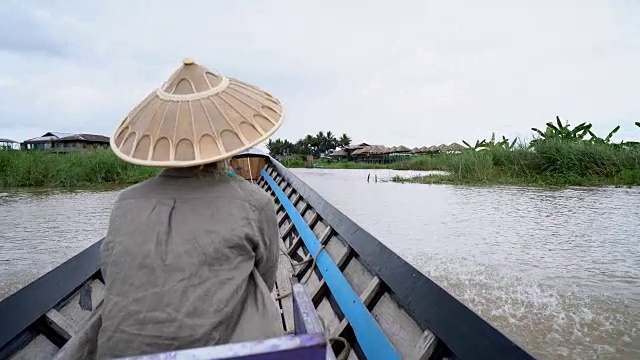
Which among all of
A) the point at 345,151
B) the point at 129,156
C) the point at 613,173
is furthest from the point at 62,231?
the point at 345,151

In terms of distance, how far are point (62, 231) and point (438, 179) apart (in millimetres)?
12571

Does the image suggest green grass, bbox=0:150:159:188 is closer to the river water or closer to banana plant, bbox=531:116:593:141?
the river water

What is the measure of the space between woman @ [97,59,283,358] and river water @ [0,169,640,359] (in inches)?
28.9

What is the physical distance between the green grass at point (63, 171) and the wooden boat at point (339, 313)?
11936mm

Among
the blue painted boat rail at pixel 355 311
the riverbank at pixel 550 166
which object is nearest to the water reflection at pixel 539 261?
the blue painted boat rail at pixel 355 311

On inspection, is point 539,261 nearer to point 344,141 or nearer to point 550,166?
point 550,166

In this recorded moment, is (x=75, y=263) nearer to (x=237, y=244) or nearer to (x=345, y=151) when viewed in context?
(x=237, y=244)

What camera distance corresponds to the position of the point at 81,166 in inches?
533

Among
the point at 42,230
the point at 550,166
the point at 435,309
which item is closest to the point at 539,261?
the point at 435,309

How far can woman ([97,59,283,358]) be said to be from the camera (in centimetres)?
96

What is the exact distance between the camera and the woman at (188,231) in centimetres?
96

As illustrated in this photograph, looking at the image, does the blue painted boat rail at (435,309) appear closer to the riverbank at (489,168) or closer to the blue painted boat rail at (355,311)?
the blue painted boat rail at (355,311)

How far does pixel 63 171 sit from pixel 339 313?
1378 centimetres

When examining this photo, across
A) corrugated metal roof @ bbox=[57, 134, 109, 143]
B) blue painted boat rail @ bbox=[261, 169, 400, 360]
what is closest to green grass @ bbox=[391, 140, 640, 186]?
blue painted boat rail @ bbox=[261, 169, 400, 360]
